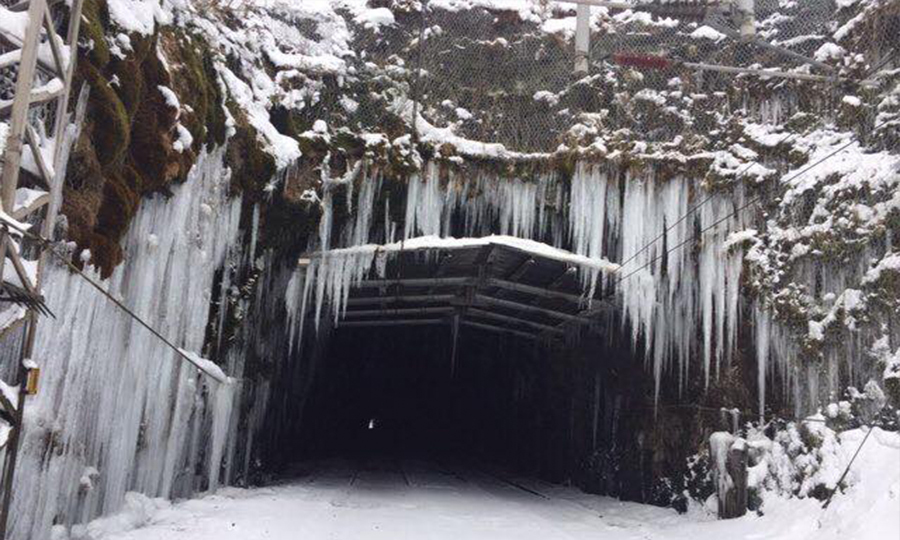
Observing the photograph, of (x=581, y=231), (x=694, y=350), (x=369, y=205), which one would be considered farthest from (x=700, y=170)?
(x=369, y=205)

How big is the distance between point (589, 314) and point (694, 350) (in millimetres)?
3296

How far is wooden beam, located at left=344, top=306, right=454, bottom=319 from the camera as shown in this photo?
1853 centimetres

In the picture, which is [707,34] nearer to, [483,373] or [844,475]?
[844,475]

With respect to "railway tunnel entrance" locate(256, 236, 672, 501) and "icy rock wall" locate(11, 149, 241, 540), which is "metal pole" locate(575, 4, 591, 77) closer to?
"railway tunnel entrance" locate(256, 236, 672, 501)

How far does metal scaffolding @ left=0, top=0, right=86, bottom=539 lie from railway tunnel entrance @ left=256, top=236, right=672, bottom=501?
670 centimetres

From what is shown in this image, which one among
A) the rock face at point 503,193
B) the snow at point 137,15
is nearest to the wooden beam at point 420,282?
the rock face at point 503,193

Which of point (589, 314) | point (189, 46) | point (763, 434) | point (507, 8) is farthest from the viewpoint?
point (589, 314)

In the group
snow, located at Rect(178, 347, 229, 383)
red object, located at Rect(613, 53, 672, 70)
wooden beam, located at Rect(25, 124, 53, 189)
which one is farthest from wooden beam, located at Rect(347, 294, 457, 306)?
wooden beam, located at Rect(25, 124, 53, 189)

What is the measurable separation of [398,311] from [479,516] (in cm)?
840

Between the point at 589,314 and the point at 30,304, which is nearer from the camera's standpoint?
the point at 30,304

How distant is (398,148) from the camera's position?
1292 cm

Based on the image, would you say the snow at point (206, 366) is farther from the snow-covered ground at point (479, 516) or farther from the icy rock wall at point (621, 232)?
the icy rock wall at point (621, 232)

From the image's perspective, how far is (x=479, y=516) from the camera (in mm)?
11289

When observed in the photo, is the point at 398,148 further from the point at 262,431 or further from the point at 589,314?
the point at 262,431
